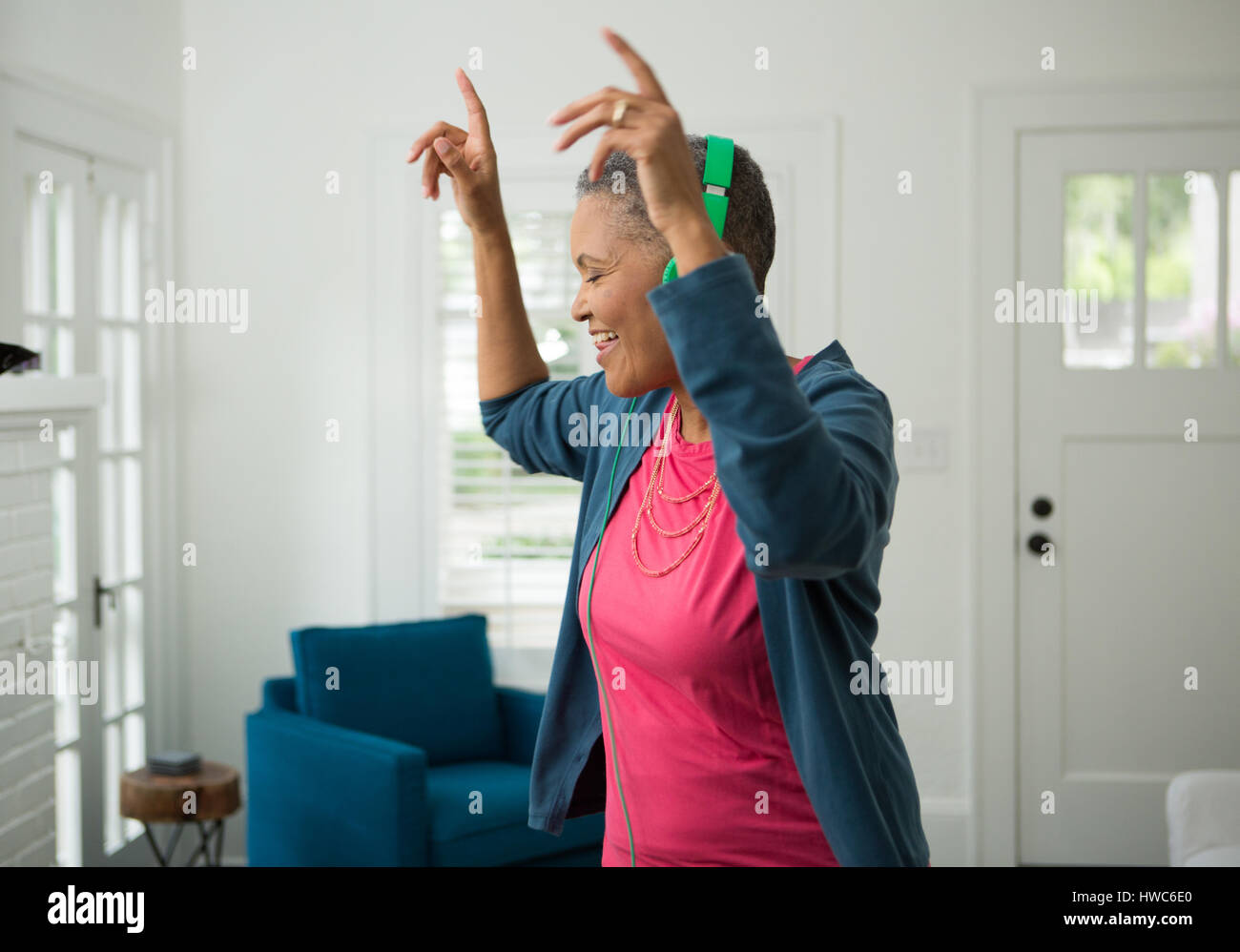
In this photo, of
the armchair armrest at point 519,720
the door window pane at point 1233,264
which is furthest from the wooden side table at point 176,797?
the door window pane at point 1233,264

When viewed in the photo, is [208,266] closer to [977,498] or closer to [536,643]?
[536,643]

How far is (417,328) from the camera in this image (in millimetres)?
3465

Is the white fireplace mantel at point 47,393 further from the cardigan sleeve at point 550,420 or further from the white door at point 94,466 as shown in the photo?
the cardigan sleeve at point 550,420

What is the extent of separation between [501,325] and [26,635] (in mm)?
1710

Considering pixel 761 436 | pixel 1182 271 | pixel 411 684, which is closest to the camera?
pixel 761 436

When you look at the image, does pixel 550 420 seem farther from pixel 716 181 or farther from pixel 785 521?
pixel 785 521

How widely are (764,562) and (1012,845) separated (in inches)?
122

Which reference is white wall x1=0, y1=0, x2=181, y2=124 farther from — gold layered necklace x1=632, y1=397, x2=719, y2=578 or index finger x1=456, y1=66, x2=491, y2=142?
gold layered necklace x1=632, y1=397, x2=719, y2=578

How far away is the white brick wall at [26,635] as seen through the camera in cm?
228

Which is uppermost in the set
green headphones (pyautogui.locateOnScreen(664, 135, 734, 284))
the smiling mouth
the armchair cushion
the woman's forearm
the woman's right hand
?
the woman's right hand

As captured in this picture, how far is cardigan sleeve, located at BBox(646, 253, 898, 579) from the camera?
0.59 m

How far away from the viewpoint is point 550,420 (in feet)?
3.65

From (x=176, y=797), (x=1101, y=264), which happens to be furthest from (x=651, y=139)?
(x=1101, y=264)

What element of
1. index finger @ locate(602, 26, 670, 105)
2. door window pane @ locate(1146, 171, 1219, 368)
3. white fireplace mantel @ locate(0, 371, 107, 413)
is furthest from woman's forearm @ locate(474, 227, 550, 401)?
door window pane @ locate(1146, 171, 1219, 368)
